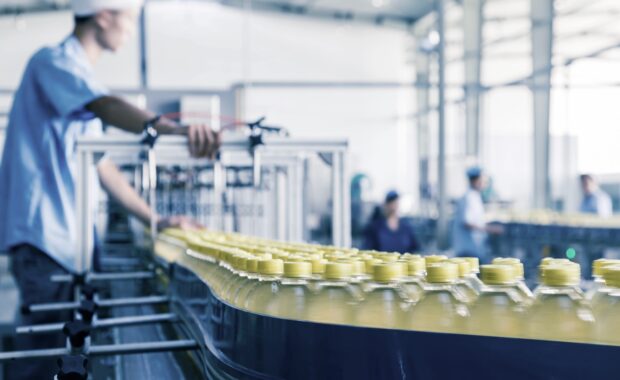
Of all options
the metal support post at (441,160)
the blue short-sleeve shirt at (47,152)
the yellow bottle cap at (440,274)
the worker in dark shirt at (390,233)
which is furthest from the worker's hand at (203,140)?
the metal support post at (441,160)

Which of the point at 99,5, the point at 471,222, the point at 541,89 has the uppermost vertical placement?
the point at 541,89

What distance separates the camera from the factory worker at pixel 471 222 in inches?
265

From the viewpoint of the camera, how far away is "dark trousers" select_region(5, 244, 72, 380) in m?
1.90

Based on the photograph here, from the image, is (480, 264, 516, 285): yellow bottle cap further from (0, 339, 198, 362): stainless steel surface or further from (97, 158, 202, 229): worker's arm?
(97, 158, 202, 229): worker's arm

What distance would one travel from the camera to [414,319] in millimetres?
873

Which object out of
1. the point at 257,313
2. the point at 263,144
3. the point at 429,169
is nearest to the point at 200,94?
the point at 263,144

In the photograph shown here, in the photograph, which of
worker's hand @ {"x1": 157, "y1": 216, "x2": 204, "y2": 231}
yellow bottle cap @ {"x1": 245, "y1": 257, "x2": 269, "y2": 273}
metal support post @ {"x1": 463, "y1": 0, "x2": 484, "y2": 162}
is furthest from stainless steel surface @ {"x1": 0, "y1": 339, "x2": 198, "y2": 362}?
metal support post @ {"x1": 463, "y1": 0, "x2": 484, "y2": 162}

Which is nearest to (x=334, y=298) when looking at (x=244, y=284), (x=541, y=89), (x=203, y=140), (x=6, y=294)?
(x=244, y=284)

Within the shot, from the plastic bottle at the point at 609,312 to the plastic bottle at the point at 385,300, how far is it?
0.71 feet

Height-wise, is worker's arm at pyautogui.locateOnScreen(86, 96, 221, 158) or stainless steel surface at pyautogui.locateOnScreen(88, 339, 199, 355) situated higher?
worker's arm at pyautogui.locateOnScreen(86, 96, 221, 158)

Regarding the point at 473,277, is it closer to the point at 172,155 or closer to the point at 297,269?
the point at 297,269

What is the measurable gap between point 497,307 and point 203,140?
1.40 metres

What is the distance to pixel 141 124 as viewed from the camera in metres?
2.23

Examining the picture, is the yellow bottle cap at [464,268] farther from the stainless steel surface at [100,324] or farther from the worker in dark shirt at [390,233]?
the worker in dark shirt at [390,233]
